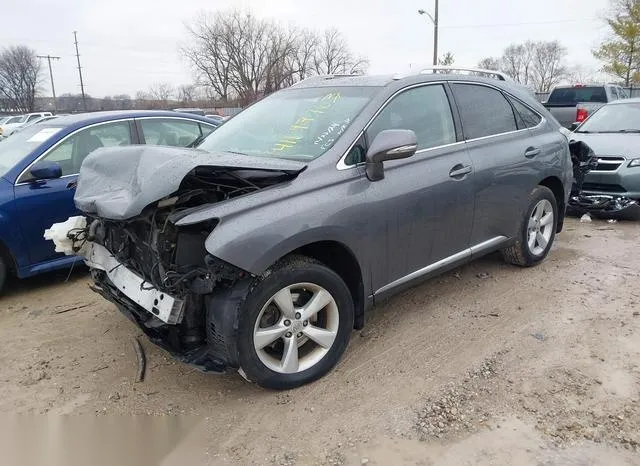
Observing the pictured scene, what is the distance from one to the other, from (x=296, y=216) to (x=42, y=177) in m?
3.04

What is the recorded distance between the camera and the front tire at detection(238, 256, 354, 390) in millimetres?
2826

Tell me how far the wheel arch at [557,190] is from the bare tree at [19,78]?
79306mm

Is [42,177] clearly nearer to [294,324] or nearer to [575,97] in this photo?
[294,324]

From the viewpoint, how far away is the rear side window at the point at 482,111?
4152mm

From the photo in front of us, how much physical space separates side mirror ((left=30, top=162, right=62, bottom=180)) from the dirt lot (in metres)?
1.13

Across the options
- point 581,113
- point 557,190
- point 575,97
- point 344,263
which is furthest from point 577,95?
point 344,263

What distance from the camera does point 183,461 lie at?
8.59 ft

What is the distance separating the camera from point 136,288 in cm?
305

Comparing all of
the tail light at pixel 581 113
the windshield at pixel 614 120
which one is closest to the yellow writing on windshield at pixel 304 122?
the windshield at pixel 614 120

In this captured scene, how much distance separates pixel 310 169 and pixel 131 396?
1743mm

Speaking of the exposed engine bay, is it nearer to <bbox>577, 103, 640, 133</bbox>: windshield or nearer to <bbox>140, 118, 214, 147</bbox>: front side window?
<bbox>140, 118, 214, 147</bbox>: front side window

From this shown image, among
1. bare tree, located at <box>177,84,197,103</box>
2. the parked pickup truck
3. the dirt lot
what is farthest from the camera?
bare tree, located at <box>177,84,197,103</box>

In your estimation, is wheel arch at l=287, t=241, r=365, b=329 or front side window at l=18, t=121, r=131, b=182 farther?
front side window at l=18, t=121, r=131, b=182

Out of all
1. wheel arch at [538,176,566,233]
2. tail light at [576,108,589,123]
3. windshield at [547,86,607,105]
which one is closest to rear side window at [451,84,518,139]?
wheel arch at [538,176,566,233]
